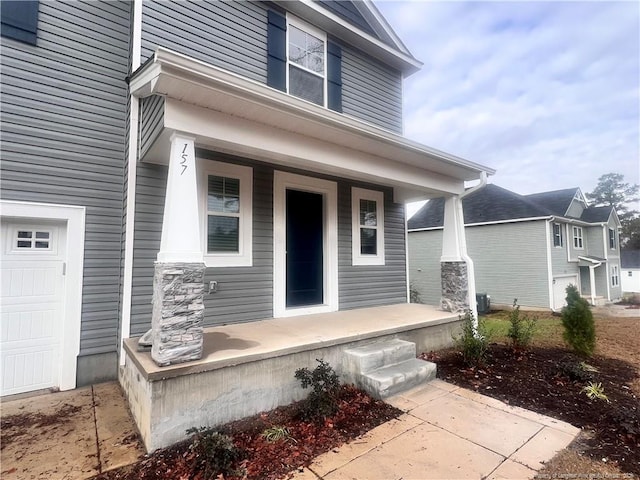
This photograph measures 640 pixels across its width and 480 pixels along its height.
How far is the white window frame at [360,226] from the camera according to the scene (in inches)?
235

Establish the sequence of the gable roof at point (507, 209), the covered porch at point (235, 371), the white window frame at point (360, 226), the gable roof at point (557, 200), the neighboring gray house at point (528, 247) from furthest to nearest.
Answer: the gable roof at point (557, 200), the gable roof at point (507, 209), the neighboring gray house at point (528, 247), the white window frame at point (360, 226), the covered porch at point (235, 371)

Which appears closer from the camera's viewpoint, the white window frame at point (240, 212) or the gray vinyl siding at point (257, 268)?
the gray vinyl siding at point (257, 268)

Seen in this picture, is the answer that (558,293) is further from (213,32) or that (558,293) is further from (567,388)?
(213,32)

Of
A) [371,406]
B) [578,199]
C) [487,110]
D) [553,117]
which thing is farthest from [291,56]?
[578,199]

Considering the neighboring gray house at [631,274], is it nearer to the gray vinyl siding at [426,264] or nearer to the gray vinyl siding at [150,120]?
the gray vinyl siding at [426,264]

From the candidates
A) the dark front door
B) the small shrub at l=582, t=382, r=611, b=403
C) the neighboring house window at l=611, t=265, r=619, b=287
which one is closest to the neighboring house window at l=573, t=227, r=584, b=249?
the neighboring house window at l=611, t=265, r=619, b=287

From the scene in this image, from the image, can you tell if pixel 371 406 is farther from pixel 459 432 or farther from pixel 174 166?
pixel 174 166

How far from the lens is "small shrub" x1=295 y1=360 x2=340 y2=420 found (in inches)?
115

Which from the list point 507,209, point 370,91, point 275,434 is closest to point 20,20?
point 275,434

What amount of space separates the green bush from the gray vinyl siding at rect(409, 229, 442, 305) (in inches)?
419

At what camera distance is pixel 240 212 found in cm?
464

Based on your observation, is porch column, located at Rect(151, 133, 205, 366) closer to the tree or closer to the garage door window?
the garage door window

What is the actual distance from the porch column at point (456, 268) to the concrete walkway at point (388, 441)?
229 cm

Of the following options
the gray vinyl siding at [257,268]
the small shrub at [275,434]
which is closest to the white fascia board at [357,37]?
the gray vinyl siding at [257,268]
